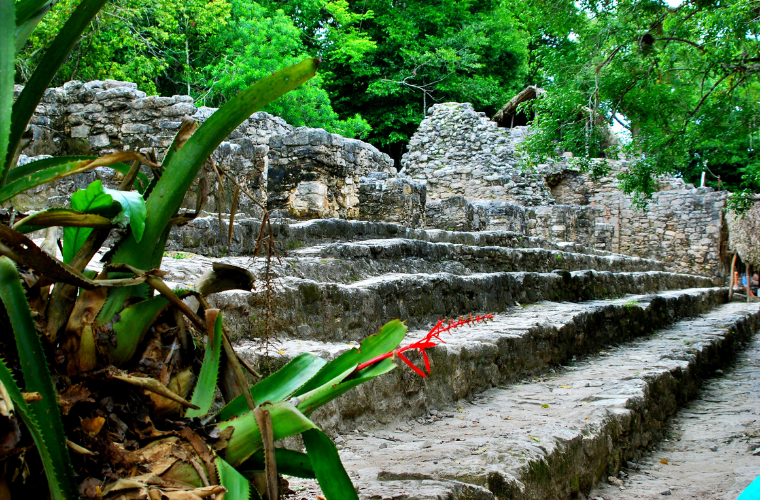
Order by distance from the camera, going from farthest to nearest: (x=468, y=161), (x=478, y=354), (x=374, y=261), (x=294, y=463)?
(x=468, y=161) < (x=374, y=261) < (x=478, y=354) < (x=294, y=463)

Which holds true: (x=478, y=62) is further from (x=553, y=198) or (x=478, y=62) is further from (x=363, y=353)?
(x=363, y=353)

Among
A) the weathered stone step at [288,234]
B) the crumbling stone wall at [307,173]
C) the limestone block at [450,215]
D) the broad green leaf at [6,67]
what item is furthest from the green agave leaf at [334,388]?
the limestone block at [450,215]

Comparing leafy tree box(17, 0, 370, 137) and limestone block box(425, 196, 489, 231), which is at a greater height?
leafy tree box(17, 0, 370, 137)

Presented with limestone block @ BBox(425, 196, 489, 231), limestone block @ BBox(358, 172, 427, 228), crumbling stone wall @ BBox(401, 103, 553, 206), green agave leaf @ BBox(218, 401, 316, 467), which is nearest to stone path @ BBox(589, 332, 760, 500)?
green agave leaf @ BBox(218, 401, 316, 467)

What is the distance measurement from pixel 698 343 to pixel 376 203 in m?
4.66

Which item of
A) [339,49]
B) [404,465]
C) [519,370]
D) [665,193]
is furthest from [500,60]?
[404,465]

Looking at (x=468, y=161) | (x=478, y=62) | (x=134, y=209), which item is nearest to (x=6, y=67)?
(x=134, y=209)

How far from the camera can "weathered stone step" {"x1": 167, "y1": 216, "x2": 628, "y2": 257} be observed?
4.48m

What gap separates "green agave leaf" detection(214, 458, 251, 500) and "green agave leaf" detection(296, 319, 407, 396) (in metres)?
0.26

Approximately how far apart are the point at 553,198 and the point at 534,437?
1686 cm

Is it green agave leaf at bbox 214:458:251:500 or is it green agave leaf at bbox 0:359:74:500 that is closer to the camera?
green agave leaf at bbox 0:359:74:500

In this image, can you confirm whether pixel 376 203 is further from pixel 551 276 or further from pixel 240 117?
pixel 240 117

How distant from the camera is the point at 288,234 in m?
5.49

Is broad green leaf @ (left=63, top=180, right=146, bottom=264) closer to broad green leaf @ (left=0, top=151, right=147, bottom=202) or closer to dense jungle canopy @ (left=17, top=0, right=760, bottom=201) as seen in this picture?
broad green leaf @ (left=0, top=151, right=147, bottom=202)
